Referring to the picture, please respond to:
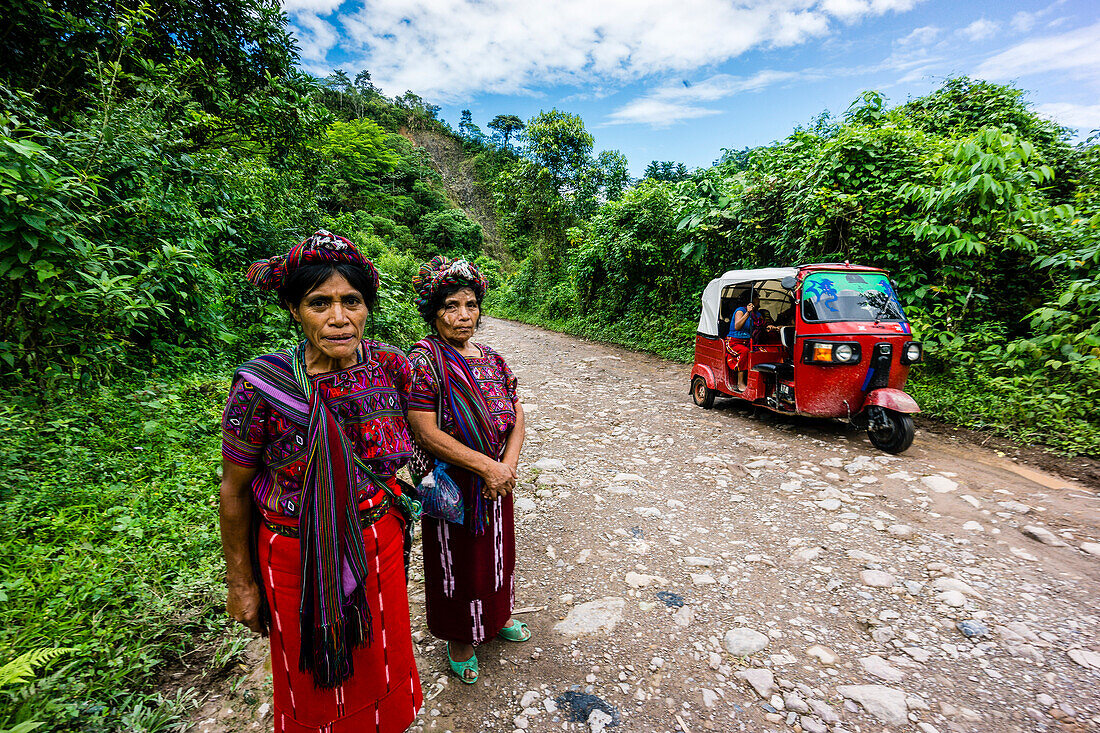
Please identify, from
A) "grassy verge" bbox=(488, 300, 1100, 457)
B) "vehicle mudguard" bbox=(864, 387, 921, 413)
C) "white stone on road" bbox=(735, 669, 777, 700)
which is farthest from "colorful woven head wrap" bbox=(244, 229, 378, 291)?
"grassy verge" bbox=(488, 300, 1100, 457)

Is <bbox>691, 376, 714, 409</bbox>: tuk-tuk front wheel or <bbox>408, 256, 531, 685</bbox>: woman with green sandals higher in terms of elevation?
<bbox>408, 256, 531, 685</bbox>: woman with green sandals

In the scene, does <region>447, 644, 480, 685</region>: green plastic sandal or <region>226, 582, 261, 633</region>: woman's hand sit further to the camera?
<region>447, 644, 480, 685</region>: green plastic sandal

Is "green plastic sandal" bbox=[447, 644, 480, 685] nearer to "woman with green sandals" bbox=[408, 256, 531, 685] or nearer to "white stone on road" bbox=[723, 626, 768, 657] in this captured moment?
"woman with green sandals" bbox=[408, 256, 531, 685]

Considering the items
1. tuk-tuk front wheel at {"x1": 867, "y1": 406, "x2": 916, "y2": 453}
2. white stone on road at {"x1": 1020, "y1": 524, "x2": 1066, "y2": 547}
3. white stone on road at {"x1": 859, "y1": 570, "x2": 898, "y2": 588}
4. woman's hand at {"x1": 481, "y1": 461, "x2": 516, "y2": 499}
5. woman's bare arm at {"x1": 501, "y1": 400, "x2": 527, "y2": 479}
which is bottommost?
white stone on road at {"x1": 859, "y1": 570, "x2": 898, "y2": 588}

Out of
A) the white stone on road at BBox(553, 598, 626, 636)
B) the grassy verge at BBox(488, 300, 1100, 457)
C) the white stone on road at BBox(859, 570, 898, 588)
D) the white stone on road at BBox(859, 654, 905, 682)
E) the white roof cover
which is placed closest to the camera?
the white stone on road at BBox(859, 654, 905, 682)

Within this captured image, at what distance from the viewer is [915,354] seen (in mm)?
5324

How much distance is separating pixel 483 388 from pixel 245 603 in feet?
4.09

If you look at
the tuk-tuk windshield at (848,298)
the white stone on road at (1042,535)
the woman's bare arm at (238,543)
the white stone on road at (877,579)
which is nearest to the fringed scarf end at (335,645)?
the woman's bare arm at (238,543)

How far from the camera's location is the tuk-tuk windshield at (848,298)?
221 inches

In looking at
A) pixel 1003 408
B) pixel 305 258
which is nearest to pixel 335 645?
pixel 305 258

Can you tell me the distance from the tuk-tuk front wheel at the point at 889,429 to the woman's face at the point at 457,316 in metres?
5.09

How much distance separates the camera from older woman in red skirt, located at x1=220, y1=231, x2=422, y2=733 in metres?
1.51

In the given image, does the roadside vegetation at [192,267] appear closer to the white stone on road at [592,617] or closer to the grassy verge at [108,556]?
the grassy verge at [108,556]

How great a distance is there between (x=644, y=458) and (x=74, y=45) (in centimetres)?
813
